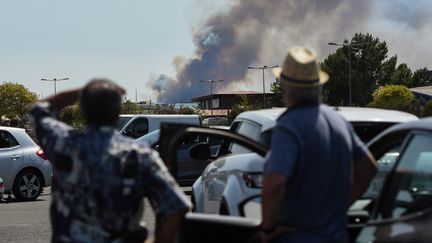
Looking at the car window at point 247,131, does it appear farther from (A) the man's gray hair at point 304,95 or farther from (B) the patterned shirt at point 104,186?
(B) the patterned shirt at point 104,186

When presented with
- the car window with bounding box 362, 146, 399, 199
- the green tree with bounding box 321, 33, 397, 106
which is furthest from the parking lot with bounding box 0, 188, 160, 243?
the green tree with bounding box 321, 33, 397, 106

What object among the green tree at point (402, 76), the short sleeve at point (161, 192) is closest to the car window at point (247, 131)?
the short sleeve at point (161, 192)

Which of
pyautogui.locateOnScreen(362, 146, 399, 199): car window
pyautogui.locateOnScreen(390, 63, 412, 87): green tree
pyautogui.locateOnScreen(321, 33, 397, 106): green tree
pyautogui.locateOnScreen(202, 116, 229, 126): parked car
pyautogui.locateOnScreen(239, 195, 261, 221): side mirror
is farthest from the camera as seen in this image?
pyautogui.locateOnScreen(390, 63, 412, 87): green tree

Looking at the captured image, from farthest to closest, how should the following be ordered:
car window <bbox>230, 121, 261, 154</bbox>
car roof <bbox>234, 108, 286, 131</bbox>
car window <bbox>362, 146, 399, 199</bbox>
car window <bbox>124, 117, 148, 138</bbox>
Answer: car window <bbox>124, 117, 148, 138</bbox>
car window <bbox>230, 121, 261, 154</bbox>
car roof <bbox>234, 108, 286, 131</bbox>
car window <bbox>362, 146, 399, 199</bbox>

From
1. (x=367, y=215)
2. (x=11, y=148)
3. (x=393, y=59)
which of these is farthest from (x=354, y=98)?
(x=367, y=215)

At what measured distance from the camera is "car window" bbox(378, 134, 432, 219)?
12.9 feet

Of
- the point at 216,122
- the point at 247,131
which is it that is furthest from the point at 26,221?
the point at 216,122

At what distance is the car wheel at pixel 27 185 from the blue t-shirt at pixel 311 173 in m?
12.8

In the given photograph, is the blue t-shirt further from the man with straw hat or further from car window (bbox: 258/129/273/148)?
car window (bbox: 258/129/273/148)

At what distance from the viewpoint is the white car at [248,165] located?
630 cm

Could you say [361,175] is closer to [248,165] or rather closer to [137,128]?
[248,165]

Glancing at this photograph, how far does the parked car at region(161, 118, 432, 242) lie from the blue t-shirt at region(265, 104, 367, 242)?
31cm

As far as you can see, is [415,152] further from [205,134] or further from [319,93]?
[205,134]

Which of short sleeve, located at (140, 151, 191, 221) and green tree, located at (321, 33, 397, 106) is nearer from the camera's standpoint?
short sleeve, located at (140, 151, 191, 221)
